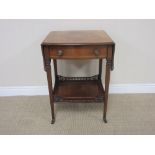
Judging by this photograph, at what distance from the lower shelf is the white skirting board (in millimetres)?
295

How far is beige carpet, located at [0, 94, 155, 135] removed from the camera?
1481mm

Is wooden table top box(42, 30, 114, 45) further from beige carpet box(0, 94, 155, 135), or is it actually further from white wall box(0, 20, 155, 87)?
beige carpet box(0, 94, 155, 135)

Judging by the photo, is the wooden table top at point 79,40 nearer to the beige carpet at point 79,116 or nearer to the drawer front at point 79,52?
the drawer front at point 79,52

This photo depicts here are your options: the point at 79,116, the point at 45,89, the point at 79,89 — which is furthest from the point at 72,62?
the point at 79,116

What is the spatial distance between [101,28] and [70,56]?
62 centimetres

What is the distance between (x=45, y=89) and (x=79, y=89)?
0.50 m

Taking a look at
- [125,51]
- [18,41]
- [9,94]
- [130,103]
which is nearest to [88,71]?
[125,51]

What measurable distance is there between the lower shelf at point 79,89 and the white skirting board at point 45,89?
295 millimetres

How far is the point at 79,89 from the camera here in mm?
1657

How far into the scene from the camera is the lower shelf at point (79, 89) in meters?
1.48

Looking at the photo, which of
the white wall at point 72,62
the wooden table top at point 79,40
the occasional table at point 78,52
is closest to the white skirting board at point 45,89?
the white wall at point 72,62

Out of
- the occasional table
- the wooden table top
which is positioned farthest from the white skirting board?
the wooden table top

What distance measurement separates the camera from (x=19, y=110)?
5.73 feet

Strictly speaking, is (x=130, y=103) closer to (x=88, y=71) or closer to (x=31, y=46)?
(x=88, y=71)
